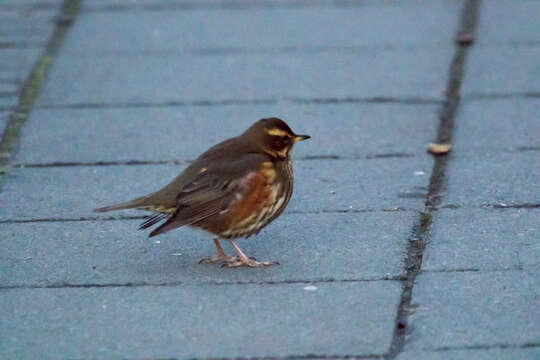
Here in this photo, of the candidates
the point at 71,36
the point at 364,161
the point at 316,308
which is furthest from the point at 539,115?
the point at 71,36

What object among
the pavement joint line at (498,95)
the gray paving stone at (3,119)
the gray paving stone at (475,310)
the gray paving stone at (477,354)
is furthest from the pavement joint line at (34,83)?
the gray paving stone at (477,354)

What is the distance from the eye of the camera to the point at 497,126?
6664 millimetres

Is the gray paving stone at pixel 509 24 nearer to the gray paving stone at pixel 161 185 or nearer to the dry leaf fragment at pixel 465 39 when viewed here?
the dry leaf fragment at pixel 465 39

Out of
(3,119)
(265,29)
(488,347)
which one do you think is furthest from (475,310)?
(265,29)

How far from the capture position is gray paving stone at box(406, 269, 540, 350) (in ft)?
13.7

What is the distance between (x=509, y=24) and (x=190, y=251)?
13.8 ft

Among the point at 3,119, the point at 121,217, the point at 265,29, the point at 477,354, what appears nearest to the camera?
the point at 477,354

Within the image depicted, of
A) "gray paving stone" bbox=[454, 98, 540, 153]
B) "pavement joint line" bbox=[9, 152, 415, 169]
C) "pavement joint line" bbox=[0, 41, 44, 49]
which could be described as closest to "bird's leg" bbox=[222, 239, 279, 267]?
"pavement joint line" bbox=[9, 152, 415, 169]

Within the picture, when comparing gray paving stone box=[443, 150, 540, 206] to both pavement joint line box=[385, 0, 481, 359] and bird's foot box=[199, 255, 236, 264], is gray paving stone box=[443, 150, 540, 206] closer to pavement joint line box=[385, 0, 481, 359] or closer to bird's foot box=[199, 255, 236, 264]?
pavement joint line box=[385, 0, 481, 359]

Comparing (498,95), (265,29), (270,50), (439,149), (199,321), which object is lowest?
(199,321)

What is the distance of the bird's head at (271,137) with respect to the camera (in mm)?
5285

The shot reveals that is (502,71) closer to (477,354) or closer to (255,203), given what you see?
(255,203)

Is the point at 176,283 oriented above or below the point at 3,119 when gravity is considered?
below

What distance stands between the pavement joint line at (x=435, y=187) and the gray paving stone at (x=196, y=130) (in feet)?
0.42
